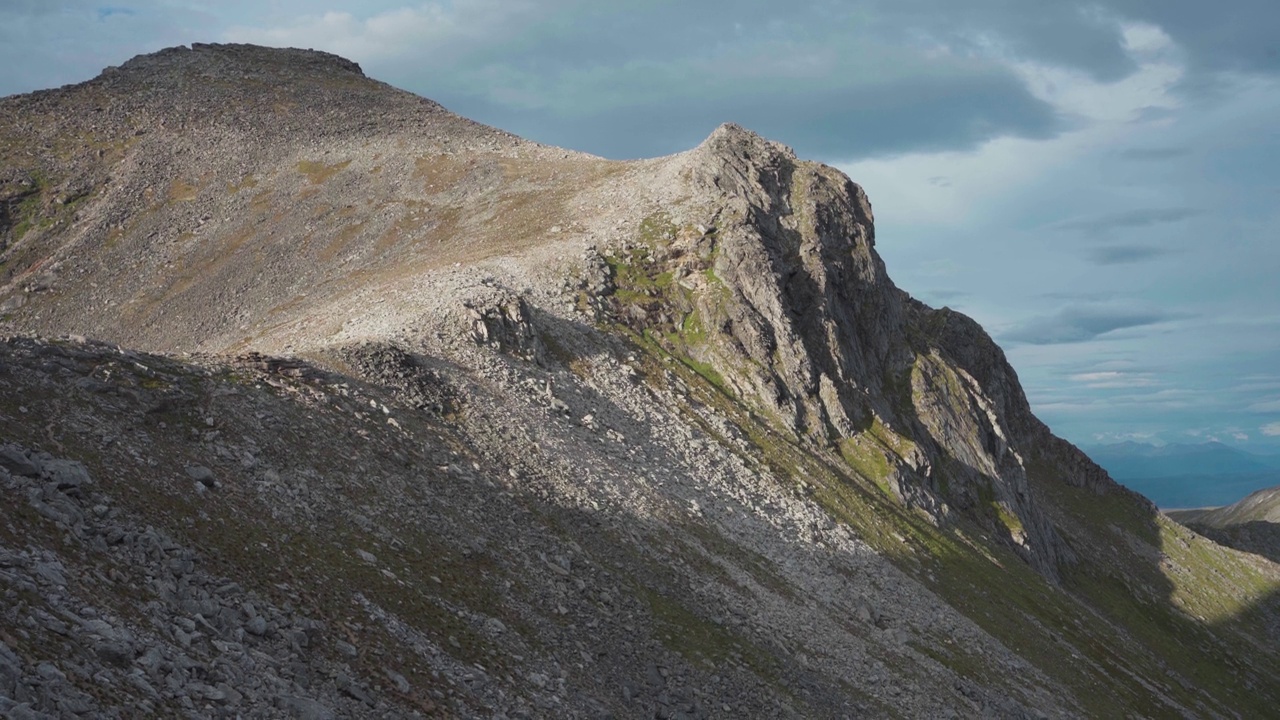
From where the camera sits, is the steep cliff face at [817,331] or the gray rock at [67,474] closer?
the gray rock at [67,474]

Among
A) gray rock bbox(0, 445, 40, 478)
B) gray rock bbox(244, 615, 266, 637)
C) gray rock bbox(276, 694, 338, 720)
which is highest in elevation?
gray rock bbox(0, 445, 40, 478)

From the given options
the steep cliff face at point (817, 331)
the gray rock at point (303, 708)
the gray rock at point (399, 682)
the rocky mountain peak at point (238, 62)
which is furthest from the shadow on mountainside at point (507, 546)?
the rocky mountain peak at point (238, 62)

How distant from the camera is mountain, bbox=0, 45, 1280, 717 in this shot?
21625 mm

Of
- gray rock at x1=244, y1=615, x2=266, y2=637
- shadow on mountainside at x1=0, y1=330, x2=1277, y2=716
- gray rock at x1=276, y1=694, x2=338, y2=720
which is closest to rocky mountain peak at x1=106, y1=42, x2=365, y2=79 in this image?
shadow on mountainside at x1=0, y1=330, x2=1277, y2=716

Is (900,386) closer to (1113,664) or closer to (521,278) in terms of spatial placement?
(1113,664)

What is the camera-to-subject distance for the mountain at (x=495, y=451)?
70.9 feet

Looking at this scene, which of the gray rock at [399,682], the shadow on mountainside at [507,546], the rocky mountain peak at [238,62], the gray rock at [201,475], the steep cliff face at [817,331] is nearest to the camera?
the gray rock at [399,682]

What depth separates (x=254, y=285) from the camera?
7325cm

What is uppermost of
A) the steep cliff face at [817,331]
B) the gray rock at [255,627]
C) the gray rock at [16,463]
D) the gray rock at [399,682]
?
the steep cliff face at [817,331]

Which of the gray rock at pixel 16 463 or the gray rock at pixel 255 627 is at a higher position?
the gray rock at pixel 16 463

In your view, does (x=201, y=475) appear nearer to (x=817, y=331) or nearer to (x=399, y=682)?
(x=399, y=682)

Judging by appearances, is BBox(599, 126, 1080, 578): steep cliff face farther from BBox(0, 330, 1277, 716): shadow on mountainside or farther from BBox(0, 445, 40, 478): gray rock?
BBox(0, 445, 40, 478): gray rock

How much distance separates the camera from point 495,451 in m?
40.3

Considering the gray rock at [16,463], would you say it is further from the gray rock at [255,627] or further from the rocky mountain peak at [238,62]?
the rocky mountain peak at [238,62]
